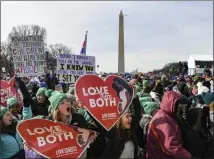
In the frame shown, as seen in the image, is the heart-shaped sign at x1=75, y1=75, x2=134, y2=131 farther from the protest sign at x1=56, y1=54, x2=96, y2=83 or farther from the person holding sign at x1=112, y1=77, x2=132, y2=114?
the protest sign at x1=56, y1=54, x2=96, y2=83

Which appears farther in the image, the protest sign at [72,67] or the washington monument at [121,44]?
the washington monument at [121,44]

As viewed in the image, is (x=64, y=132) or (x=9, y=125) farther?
(x=9, y=125)

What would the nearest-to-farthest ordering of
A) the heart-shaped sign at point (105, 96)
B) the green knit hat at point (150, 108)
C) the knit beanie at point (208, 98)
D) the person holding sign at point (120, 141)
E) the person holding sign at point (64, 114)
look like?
the person holding sign at point (64, 114) < the person holding sign at point (120, 141) < the heart-shaped sign at point (105, 96) < the green knit hat at point (150, 108) < the knit beanie at point (208, 98)

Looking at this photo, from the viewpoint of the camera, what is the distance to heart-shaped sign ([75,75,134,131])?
4.17 metres

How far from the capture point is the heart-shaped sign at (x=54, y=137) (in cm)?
331

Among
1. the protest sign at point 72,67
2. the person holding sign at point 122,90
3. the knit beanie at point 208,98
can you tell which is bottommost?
the knit beanie at point 208,98

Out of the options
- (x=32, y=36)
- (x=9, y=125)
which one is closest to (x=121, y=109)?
(x=9, y=125)

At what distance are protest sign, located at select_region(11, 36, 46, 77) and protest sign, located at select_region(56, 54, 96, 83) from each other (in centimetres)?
92

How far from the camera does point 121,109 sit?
4.27 metres

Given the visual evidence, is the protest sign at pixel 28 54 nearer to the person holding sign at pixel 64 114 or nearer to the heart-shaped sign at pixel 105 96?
the heart-shaped sign at pixel 105 96

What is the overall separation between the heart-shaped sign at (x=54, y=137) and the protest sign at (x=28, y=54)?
14.0 ft

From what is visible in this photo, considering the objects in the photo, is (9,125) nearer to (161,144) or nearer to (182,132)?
(161,144)

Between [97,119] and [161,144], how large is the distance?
927 mm

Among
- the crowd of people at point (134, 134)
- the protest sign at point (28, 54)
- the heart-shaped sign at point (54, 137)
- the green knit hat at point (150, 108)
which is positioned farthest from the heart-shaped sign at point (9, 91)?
the heart-shaped sign at point (54, 137)
